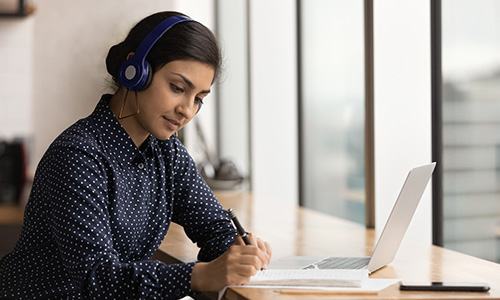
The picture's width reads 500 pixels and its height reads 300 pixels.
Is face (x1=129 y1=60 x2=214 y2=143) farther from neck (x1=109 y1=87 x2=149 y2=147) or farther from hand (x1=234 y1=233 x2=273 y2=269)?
hand (x1=234 y1=233 x2=273 y2=269)

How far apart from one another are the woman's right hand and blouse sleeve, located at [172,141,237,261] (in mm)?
330

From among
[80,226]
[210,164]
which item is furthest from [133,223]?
[210,164]

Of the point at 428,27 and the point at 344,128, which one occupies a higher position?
the point at 428,27

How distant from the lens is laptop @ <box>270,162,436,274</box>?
1410 mm

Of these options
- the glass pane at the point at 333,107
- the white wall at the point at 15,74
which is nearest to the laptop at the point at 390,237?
the glass pane at the point at 333,107

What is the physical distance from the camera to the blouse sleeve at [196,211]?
1.63 metres

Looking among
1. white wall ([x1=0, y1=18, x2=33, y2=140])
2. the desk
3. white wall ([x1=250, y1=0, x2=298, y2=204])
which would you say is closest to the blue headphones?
the desk

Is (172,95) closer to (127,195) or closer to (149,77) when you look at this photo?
(149,77)

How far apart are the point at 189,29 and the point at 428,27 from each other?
1.02m

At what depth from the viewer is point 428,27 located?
2176 millimetres

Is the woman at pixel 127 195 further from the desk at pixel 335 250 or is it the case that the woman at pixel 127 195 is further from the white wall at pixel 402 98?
the white wall at pixel 402 98

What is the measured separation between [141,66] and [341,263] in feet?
2.08

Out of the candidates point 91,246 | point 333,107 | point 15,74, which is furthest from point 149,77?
point 15,74

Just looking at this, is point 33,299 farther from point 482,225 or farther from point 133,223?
point 482,225
